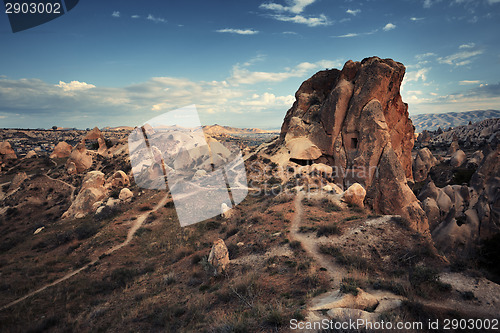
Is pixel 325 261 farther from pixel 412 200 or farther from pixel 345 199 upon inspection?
pixel 412 200

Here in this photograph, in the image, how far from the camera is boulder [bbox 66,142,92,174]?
41.3 metres

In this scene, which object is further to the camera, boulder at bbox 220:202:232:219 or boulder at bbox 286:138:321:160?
boulder at bbox 286:138:321:160

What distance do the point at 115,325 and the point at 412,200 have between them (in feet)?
73.4

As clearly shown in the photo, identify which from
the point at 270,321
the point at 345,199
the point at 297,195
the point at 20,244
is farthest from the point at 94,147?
the point at 270,321

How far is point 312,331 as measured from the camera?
16.4 ft

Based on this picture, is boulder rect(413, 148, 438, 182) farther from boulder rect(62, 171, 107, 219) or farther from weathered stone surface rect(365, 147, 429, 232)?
boulder rect(62, 171, 107, 219)

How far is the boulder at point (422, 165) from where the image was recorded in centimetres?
4834

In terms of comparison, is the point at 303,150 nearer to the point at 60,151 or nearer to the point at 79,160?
the point at 79,160

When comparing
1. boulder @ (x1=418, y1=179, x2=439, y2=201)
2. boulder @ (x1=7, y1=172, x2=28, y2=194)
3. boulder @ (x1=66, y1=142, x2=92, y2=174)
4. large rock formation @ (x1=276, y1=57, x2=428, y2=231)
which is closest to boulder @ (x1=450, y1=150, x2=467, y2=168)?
large rock formation @ (x1=276, y1=57, x2=428, y2=231)

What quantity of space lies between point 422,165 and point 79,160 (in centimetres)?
7085

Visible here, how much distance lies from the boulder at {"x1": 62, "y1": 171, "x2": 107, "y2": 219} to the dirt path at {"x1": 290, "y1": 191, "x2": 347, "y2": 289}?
2657 centimetres

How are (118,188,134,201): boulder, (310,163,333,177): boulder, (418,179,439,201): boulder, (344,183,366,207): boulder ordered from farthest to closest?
1. (118,188,134,201): boulder
2. (418,179,439,201): boulder
3. (310,163,333,177): boulder
4. (344,183,366,207): boulder

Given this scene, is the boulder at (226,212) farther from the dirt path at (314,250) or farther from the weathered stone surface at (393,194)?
the weathered stone surface at (393,194)

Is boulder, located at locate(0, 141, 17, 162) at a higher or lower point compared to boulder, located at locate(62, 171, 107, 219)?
higher
